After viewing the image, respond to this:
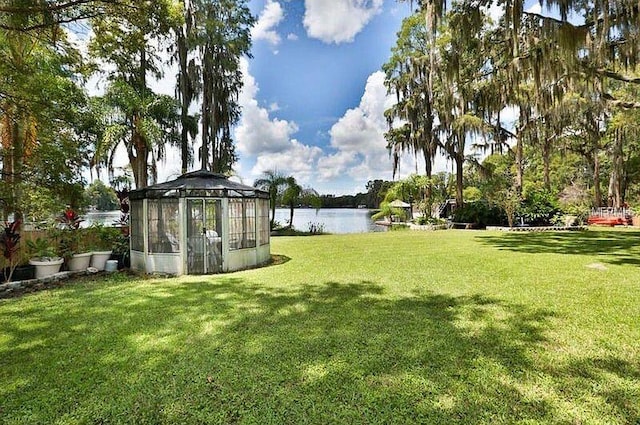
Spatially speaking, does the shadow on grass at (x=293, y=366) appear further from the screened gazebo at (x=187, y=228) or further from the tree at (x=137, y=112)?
the tree at (x=137, y=112)

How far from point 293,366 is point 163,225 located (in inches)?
199

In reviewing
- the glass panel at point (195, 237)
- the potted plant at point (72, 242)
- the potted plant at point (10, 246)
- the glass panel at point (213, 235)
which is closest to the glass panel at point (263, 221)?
the glass panel at point (213, 235)

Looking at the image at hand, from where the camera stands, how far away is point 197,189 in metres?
6.59

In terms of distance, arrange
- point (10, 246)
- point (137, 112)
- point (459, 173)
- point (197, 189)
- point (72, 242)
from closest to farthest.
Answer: point (10, 246) < point (197, 189) < point (72, 242) < point (137, 112) < point (459, 173)

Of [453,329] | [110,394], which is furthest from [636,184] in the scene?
[110,394]

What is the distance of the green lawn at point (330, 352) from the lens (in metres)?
2.14

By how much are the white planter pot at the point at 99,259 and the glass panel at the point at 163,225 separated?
1203 millimetres

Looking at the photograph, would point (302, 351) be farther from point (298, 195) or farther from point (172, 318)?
point (298, 195)

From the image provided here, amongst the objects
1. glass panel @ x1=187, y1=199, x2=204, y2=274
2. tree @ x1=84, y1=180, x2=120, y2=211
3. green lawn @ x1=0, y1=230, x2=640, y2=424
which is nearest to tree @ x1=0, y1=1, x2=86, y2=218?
green lawn @ x1=0, y1=230, x2=640, y2=424

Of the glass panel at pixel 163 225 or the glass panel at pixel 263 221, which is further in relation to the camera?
the glass panel at pixel 263 221

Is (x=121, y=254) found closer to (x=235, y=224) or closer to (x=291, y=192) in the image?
(x=235, y=224)

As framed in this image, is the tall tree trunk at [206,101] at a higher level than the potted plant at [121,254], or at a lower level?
higher

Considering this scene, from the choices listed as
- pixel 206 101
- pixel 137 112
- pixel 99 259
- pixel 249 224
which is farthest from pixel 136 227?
pixel 206 101

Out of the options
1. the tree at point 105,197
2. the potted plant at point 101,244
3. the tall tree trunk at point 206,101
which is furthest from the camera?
the tall tree trunk at point 206,101
